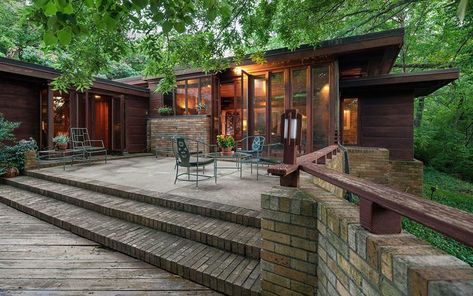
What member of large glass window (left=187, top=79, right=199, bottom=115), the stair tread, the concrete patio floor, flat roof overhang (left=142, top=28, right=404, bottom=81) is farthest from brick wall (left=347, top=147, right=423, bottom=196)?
large glass window (left=187, top=79, right=199, bottom=115)

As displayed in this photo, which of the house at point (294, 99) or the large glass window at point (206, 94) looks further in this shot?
the large glass window at point (206, 94)

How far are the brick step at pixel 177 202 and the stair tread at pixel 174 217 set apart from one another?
0.05m

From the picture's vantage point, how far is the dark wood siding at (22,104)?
6.55 meters

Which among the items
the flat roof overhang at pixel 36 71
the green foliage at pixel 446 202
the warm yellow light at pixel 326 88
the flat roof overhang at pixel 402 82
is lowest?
the green foliage at pixel 446 202

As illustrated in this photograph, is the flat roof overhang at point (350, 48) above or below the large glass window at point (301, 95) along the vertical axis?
above

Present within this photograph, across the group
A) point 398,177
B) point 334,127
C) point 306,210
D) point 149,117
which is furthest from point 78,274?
point 149,117

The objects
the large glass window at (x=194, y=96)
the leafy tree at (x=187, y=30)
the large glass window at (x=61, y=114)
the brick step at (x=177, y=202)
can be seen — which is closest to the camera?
the leafy tree at (x=187, y=30)

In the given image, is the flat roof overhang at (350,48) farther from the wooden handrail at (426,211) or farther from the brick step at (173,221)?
the wooden handrail at (426,211)

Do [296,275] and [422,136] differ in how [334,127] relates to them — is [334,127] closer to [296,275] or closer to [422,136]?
[296,275]

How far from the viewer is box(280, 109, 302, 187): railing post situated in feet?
6.31

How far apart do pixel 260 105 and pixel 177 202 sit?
481 cm

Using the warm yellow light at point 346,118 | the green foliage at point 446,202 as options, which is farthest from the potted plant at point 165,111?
the green foliage at point 446,202

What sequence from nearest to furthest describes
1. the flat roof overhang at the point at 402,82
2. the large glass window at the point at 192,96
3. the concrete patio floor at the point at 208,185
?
the concrete patio floor at the point at 208,185 < the flat roof overhang at the point at 402,82 < the large glass window at the point at 192,96

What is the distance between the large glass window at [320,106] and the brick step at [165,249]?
483 cm
